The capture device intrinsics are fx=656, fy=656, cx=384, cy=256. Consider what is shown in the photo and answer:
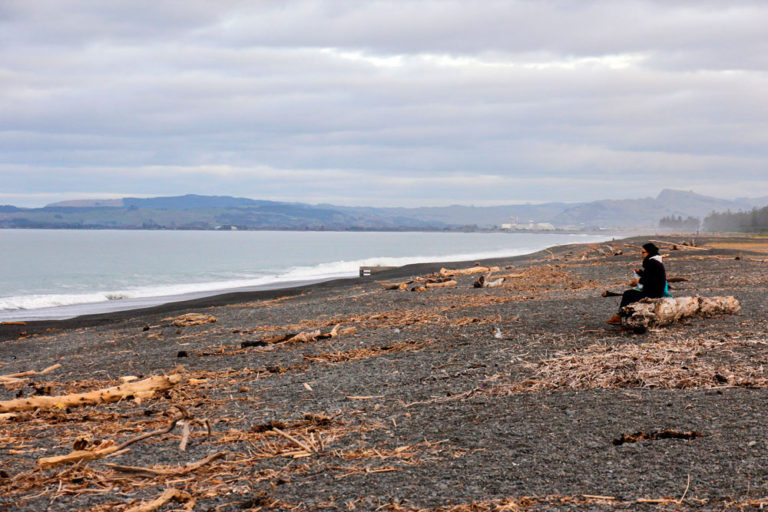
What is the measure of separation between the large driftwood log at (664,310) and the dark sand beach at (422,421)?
0.55 feet

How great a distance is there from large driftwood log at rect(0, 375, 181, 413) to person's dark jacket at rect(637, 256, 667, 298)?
26.1 feet

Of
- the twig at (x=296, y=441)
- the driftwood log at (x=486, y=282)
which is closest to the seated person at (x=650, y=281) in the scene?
the twig at (x=296, y=441)

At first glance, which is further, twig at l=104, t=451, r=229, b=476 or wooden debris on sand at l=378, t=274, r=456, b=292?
wooden debris on sand at l=378, t=274, r=456, b=292

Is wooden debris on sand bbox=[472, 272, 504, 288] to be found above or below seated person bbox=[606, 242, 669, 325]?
below

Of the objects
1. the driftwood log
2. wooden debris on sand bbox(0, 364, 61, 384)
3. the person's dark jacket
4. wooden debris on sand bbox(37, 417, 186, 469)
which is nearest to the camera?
wooden debris on sand bbox(37, 417, 186, 469)

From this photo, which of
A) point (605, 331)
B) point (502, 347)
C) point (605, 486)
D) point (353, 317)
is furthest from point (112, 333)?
point (605, 486)

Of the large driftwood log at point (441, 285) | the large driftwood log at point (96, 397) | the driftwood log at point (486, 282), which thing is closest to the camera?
the large driftwood log at point (96, 397)

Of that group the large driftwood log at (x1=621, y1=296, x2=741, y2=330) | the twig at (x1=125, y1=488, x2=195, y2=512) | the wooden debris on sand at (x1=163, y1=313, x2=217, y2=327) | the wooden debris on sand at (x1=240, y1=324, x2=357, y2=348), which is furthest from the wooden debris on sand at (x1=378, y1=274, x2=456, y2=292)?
the twig at (x1=125, y1=488, x2=195, y2=512)

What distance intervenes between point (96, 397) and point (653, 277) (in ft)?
29.8

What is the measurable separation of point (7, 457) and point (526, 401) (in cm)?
552

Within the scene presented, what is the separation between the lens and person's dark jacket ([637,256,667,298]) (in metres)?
11.4

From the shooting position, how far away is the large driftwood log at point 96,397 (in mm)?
8570

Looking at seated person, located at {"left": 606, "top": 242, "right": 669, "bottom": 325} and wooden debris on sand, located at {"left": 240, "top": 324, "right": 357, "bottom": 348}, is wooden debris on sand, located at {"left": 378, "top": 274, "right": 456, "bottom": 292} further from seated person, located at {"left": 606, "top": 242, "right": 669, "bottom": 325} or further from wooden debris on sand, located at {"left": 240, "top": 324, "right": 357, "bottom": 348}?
seated person, located at {"left": 606, "top": 242, "right": 669, "bottom": 325}

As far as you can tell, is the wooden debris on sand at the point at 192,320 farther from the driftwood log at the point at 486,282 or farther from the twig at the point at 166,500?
the twig at the point at 166,500
